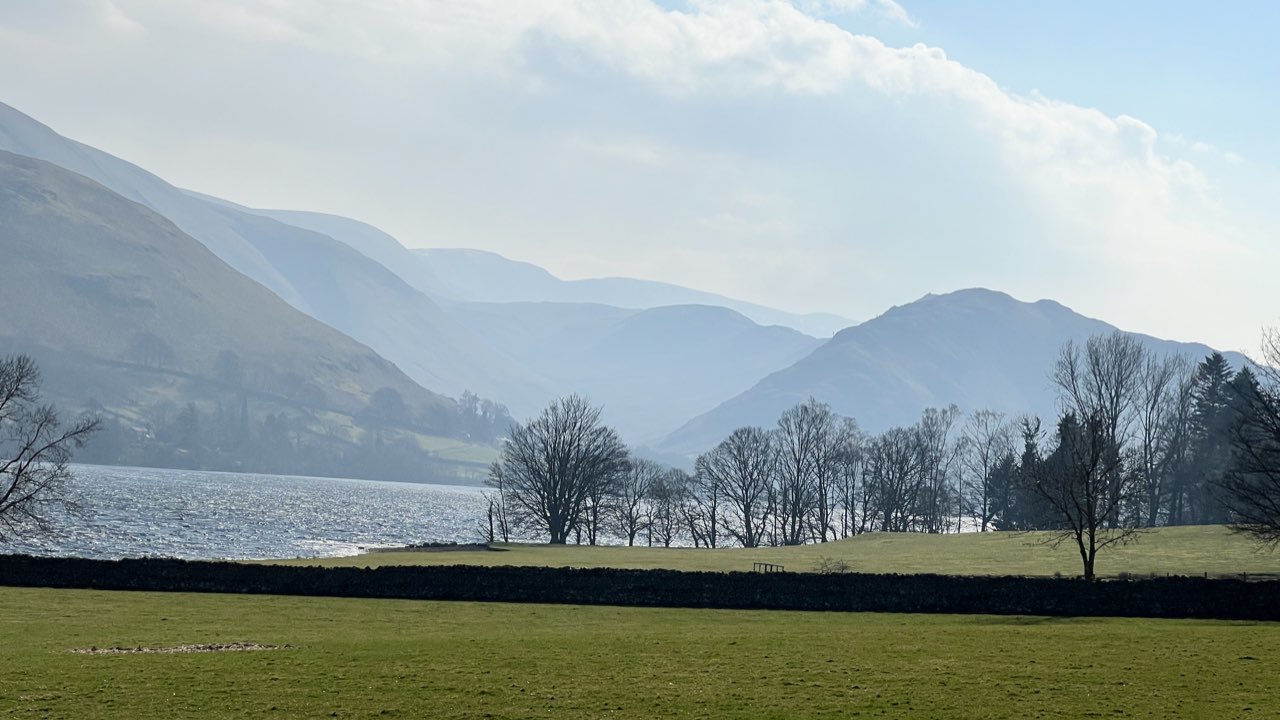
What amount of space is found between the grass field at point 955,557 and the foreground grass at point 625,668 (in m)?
27.5

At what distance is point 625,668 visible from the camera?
30.8m

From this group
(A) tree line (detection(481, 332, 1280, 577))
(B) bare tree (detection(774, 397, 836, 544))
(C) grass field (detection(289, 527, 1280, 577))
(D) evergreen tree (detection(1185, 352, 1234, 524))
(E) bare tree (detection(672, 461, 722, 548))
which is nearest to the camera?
(C) grass field (detection(289, 527, 1280, 577))

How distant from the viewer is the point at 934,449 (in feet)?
490

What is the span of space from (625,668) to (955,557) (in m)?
56.7

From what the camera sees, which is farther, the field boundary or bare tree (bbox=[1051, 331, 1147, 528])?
bare tree (bbox=[1051, 331, 1147, 528])

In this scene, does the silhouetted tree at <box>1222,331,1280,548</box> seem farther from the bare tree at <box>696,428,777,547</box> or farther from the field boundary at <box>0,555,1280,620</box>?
the bare tree at <box>696,428,777,547</box>

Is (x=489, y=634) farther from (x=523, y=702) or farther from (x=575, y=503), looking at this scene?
(x=575, y=503)

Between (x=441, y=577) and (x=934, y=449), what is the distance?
4332 inches

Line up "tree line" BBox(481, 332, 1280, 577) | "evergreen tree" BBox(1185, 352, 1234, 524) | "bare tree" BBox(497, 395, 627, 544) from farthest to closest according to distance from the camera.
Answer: "bare tree" BBox(497, 395, 627, 544)
"tree line" BBox(481, 332, 1280, 577)
"evergreen tree" BBox(1185, 352, 1234, 524)

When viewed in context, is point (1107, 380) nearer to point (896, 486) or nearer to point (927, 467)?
point (896, 486)

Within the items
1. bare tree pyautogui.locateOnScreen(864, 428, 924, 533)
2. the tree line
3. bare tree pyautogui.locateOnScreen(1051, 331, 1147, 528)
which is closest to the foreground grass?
the tree line

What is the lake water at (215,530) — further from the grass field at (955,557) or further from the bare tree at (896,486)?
the bare tree at (896,486)

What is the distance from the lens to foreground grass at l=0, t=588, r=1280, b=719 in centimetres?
2595

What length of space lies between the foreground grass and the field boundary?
16.1 feet
